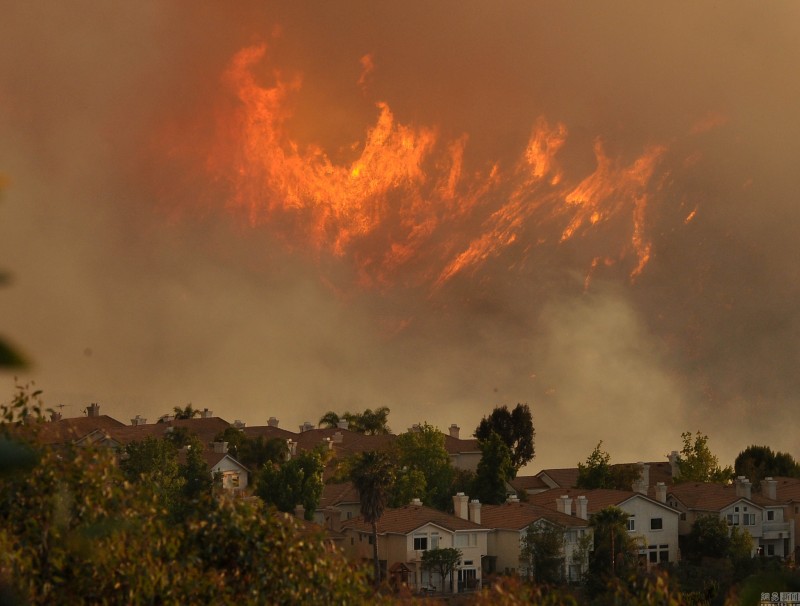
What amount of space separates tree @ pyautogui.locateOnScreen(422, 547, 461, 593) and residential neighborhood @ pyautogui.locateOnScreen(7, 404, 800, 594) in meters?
0.30

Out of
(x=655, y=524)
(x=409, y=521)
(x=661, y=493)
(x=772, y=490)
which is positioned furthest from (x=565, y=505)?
(x=772, y=490)

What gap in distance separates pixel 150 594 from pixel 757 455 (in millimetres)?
132557

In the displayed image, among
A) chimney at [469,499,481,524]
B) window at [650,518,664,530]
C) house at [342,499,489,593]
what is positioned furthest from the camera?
window at [650,518,664,530]

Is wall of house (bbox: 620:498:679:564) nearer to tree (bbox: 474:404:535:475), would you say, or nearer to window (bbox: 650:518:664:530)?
window (bbox: 650:518:664:530)

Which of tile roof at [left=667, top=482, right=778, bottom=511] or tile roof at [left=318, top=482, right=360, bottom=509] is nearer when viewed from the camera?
tile roof at [left=318, top=482, right=360, bottom=509]

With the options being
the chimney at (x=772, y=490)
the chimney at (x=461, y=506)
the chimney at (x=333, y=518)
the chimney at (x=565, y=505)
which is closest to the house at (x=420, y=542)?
the chimney at (x=461, y=506)

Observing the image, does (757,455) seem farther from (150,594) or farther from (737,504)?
(150,594)

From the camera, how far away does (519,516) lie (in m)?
93.7

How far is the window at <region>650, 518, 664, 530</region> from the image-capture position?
330 feet

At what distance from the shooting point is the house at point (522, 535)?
88812 millimetres

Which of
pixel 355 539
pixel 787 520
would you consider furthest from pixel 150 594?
pixel 787 520

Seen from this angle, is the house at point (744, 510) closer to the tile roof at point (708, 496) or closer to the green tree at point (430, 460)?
the tile roof at point (708, 496)

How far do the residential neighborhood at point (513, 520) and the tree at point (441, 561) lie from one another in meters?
0.30

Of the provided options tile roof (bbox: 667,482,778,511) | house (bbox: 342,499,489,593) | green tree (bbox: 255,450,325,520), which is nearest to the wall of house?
tile roof (bbox: 667,482,778,511)
